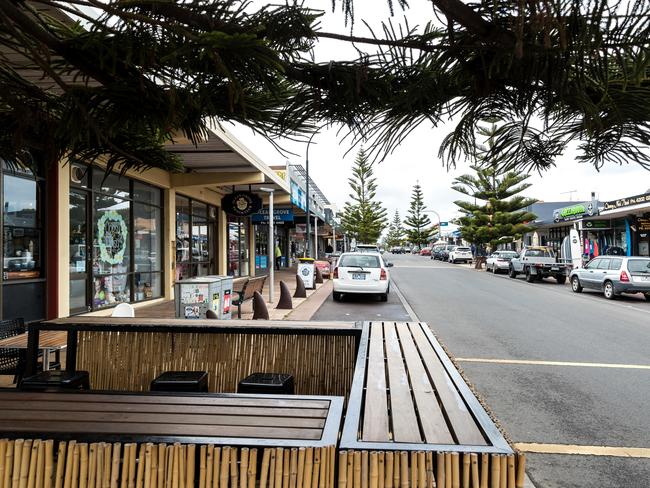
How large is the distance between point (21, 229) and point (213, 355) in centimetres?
520

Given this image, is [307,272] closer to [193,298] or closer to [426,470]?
[193,298]

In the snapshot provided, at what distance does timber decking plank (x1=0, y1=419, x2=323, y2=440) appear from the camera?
1.92 metres

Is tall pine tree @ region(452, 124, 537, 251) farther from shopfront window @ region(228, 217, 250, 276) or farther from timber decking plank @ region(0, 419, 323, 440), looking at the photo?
timber decking plank @ region(0, 419, 323, 440)

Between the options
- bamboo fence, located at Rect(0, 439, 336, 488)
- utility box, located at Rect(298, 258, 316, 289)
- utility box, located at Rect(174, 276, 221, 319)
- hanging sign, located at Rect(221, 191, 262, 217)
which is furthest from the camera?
utility box, located at Rect(298, 258, 316, 289)

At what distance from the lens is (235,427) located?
2037 millimetres

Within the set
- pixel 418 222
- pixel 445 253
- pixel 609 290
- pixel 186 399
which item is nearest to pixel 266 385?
pixel 186 399

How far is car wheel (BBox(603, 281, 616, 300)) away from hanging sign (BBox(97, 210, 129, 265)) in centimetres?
1513

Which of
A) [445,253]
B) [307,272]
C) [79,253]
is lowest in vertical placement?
[307,272]

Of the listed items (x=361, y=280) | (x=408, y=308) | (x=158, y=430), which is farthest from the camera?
(x=361, y=280)

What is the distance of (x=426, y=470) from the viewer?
1.65 metres

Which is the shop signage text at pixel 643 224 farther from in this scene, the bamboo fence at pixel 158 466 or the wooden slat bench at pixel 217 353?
the bamboo fence at pixel 158 466

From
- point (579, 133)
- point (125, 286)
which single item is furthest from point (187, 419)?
point (125, 286)

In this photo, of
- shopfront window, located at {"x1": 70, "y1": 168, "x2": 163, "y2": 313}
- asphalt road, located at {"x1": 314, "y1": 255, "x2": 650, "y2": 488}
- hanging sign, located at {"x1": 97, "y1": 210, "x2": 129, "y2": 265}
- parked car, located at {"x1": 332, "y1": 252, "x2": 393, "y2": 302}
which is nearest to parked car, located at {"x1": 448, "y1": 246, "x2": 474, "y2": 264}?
asphalt road, located at {"x1": 314, "y1": 255, "x2": 650, "y2": 488}

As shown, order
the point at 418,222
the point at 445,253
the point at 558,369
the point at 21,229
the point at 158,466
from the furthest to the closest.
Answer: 1. the point at 418,222
2. the point at 445,253
3. the point at 21,229
4. the point at 558,369
5. the point at 158,466
